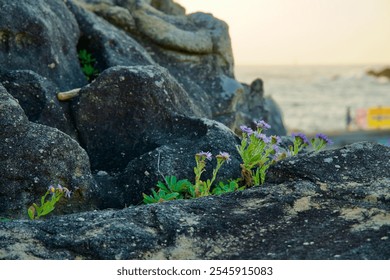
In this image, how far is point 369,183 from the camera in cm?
516

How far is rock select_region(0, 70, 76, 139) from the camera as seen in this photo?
6.55 metres

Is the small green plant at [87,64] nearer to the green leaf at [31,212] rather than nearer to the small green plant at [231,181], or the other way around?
the small green plant at [231,181]

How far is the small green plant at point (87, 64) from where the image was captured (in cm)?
802

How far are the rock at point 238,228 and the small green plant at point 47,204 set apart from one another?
536mm

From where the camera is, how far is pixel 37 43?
7.35m

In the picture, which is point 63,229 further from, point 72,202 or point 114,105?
point 114,105

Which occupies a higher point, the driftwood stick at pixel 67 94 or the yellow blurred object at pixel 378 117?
the driftwood stick at pixel 67 94

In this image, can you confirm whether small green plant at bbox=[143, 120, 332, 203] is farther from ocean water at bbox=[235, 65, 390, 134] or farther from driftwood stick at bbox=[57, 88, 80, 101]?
ocean water at bbox=[235, 65, 390, 134]

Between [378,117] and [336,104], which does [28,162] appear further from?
[336,104]

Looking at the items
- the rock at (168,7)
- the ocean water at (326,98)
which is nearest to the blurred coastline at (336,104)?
the ocean water at (326,98)

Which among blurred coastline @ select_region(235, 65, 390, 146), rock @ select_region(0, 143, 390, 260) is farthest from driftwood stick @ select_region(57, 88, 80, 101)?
blurred coastline @ select_region(235, 65, 390, 146)

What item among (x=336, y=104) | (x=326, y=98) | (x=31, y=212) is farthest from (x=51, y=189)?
(x=326, y=98)

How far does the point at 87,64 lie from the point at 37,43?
90cm

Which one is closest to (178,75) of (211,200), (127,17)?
(127,17)
